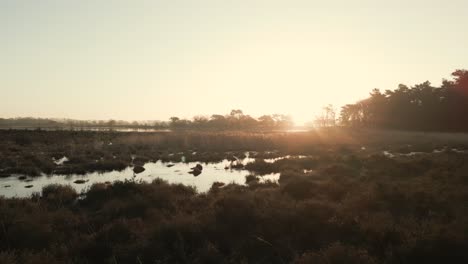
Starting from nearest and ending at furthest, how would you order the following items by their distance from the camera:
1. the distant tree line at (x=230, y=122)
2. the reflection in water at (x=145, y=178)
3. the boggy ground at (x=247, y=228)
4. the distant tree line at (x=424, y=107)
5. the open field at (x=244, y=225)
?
the boggy ground at (x=247, y=228), the open field at (x=244, y=225), the reflection in water at (x=145, y=178), the distant tree line at (x=424, y=107), the distant tree line at (x=230, y=122)

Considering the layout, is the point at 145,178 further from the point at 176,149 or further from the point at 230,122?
the point at 230,122

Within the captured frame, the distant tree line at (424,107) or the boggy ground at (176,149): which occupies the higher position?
the distant tree line at (424,107)

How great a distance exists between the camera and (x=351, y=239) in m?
Answer: 9.95

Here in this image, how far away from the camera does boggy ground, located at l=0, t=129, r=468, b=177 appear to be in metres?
31.6

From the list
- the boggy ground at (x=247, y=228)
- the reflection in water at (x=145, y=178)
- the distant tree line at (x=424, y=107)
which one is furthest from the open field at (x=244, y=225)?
the distant tree line at (x=424, y=107)

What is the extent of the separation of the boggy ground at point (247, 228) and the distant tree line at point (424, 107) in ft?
197

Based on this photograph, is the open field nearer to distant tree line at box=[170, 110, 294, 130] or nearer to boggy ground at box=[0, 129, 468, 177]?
boggy ground at box=[0, 129, 468, 177]

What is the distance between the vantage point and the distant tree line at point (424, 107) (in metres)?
67.4

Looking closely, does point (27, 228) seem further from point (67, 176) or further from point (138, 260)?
point (67, 176)

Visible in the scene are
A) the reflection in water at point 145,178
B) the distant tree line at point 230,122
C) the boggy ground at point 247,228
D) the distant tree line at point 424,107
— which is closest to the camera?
Answer: the boggy ground at point 247,228

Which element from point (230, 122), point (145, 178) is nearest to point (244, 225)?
point (145, 178)

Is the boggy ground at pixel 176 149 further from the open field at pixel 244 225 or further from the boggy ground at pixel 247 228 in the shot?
the boggy ground at pixel 247 228

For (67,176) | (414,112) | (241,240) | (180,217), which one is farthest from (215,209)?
(414,112)

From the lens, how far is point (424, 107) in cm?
7381
